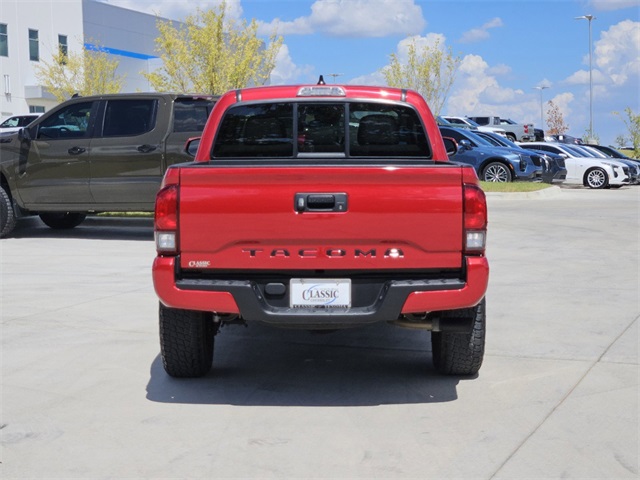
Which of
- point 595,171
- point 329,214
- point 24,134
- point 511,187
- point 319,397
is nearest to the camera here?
point 329,214

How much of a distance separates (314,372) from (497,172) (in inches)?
833

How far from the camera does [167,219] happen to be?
17.7 ft

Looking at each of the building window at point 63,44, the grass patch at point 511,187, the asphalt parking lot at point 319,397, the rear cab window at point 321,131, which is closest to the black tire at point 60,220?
the asphalt parking lot at point 319,397

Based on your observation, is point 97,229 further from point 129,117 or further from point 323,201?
point 323,201

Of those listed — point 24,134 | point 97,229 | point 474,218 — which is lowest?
point 97,229

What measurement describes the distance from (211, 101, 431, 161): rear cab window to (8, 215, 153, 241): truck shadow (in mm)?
7766

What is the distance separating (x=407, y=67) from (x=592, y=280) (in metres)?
32.8

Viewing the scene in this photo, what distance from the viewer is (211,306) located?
541 centimetres

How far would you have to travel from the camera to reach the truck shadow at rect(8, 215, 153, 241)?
14.7 meters

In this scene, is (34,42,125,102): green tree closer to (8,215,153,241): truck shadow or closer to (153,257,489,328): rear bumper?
(8,215,153,241): truck shadow

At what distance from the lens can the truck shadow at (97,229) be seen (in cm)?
1471

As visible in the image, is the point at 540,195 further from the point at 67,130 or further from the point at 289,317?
the point at 289,317

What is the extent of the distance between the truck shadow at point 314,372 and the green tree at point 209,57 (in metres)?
21.3

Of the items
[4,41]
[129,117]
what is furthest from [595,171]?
[4,41]
